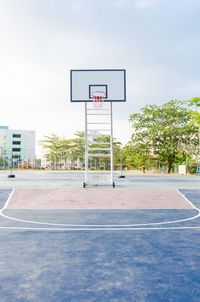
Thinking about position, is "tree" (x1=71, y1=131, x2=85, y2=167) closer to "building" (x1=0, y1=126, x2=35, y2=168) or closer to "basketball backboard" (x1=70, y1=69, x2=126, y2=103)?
"building" (x1=0, y1=126, x2=35, y2=168)

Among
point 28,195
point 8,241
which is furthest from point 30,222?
point 28,195

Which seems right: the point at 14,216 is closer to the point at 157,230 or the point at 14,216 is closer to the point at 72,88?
the point at 157,230

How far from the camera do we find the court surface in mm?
2869

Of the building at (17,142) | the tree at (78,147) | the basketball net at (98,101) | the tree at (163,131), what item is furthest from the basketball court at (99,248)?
the building at (17,142)

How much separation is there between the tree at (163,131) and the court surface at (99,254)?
2520 cm

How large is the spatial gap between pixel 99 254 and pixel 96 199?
609 centimetres

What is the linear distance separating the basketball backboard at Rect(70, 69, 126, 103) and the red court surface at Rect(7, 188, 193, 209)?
16.5 ft

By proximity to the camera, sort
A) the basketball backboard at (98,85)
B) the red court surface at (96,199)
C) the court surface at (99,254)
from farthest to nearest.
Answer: the basketball backboard at (98,85)
the red court surface at (96,199)
the court surface at (99,254)

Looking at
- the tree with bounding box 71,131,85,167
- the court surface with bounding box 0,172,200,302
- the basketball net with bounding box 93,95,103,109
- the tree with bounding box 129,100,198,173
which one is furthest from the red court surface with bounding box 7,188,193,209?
the tree with bounding box 71,131,85,167

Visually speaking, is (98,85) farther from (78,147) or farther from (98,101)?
(78,147)

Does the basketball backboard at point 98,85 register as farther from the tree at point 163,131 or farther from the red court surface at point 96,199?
the tree at point 163,131

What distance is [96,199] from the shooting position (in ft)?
33.4

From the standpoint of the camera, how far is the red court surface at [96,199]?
9.29 m

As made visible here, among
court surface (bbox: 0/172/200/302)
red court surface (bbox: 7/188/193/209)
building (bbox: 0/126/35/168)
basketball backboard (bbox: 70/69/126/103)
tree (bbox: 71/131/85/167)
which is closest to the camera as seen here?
court surface (bbox: 0/172/200/302)
